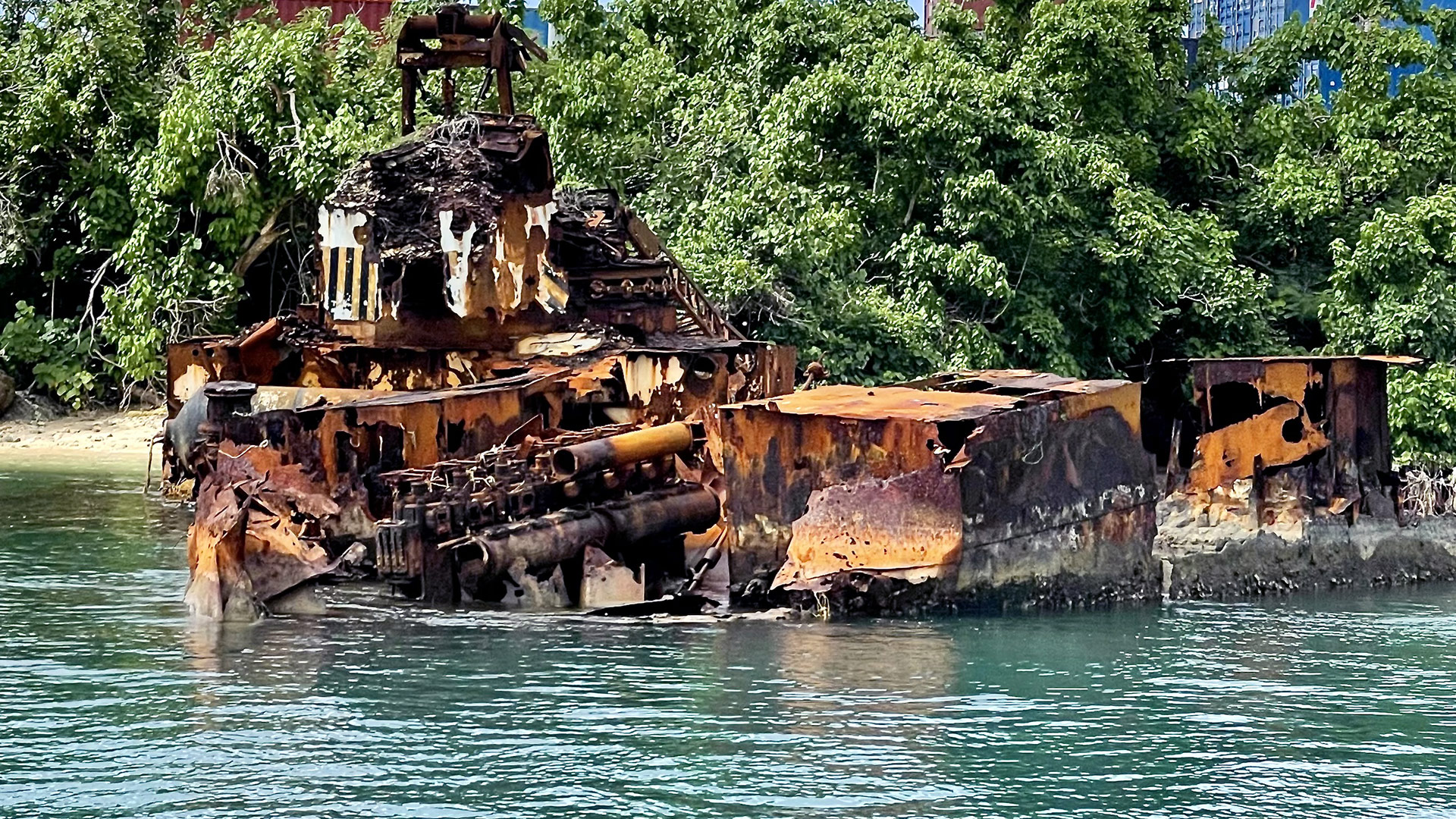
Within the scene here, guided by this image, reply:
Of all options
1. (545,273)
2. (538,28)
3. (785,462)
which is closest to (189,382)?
(545,273)

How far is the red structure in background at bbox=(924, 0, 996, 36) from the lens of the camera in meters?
32.1

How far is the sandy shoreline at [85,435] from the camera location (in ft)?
85.4

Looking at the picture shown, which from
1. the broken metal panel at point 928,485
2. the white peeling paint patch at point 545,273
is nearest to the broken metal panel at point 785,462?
the broken metal panel at point 928,485

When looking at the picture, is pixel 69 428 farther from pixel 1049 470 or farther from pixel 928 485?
pixel 928 485

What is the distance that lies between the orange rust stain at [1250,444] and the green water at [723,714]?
134 cm

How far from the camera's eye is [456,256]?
16.2 metres

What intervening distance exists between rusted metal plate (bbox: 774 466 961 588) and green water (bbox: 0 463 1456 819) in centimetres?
33

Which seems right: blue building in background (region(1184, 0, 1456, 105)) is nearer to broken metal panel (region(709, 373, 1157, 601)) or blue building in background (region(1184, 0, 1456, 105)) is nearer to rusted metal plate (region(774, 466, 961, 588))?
broken metal panel (region(709, 373, 1157, 601))

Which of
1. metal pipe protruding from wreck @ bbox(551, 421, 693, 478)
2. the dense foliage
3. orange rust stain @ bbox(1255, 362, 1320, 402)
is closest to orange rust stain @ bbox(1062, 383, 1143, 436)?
orange rust stain @ bbox(1255, 362, 1320, 402)

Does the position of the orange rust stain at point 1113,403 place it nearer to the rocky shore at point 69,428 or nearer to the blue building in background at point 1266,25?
the rocky shore at point 69,428

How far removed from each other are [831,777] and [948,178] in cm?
1677

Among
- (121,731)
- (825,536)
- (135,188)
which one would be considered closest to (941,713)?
(825,536)

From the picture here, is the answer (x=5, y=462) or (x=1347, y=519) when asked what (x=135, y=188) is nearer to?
(x=5, y=462)

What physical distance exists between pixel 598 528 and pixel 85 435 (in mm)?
15222
